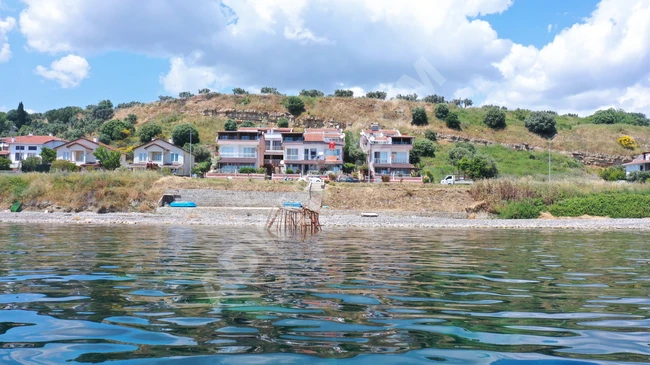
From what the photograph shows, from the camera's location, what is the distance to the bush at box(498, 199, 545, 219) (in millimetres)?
43719

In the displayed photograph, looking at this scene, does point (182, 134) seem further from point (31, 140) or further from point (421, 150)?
point (421, 150)

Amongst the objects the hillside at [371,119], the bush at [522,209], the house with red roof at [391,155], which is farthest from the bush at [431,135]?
the bush at [522,209]

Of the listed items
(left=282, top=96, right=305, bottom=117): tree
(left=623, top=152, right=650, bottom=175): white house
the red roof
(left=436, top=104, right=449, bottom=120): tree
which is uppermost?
(left=282, top=96, right=305, bottom=117): tree

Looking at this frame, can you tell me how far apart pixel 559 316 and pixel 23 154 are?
89.5 meters

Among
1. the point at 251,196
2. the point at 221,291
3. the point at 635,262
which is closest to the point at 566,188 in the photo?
the point at 251,196

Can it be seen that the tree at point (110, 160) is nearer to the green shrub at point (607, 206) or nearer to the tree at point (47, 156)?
the tree at point (47, 156)

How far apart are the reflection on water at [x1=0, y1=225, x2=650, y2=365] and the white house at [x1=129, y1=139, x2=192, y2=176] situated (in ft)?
193

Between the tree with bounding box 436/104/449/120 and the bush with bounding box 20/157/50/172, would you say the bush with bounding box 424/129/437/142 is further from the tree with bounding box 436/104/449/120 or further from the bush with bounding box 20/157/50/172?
the bush with bounding box 20/157/50/172

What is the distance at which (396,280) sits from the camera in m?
10.2

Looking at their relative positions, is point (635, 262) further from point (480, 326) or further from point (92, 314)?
point (92, 314)

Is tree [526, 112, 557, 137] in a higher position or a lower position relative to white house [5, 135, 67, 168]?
higher

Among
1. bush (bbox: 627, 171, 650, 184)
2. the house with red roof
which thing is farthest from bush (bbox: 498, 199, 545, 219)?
bush (bbox: 627, 171, 650, 184)

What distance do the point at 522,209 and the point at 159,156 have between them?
50.1 metres

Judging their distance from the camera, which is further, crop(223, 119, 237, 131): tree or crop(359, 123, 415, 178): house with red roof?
crop(223, 119, 237, 131): tree
